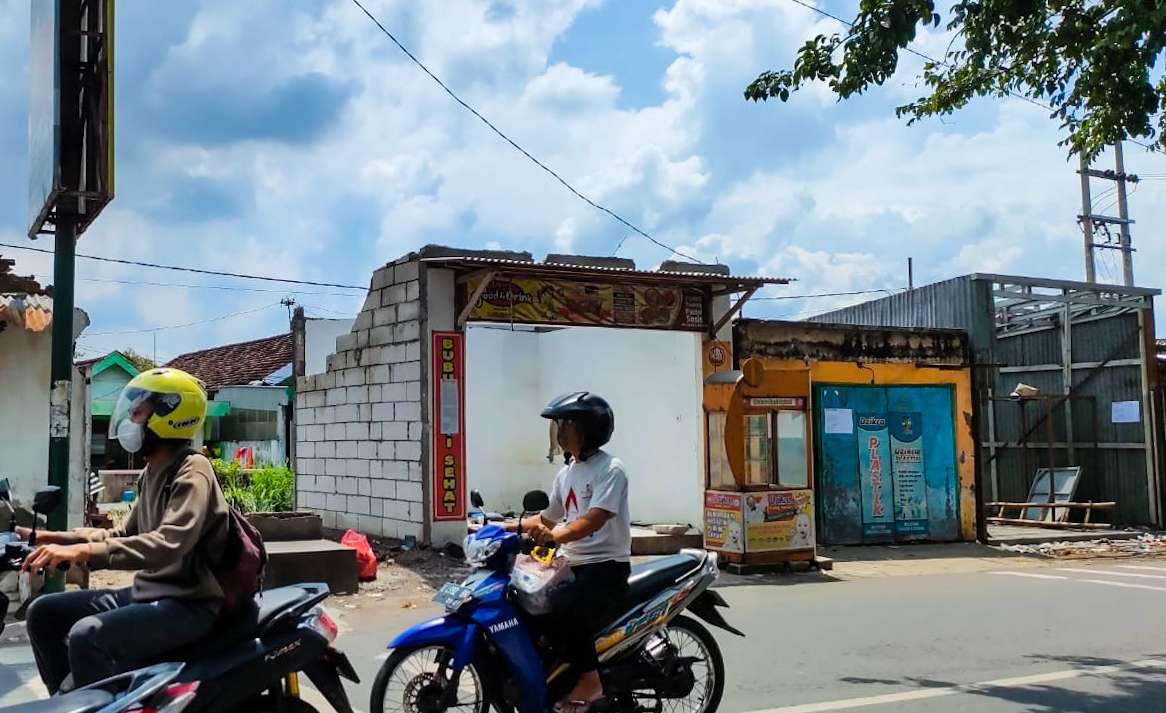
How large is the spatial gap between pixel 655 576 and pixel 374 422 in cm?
899

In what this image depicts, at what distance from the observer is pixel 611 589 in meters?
5.07

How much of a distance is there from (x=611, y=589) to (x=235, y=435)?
27.0 m

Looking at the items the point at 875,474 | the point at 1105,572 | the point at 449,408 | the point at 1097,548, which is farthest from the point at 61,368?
the point at 1097,548

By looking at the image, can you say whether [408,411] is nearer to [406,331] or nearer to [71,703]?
[406,331]

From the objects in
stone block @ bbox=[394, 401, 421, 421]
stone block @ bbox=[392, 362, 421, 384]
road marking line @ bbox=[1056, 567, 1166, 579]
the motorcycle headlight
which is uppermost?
stone block @ bbox=[392, 362, 421, 384]

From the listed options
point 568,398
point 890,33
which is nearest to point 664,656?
point 568,398

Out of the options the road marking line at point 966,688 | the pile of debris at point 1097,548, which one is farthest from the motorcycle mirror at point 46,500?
the pile of debris at point 1097,548

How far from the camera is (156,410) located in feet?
12.3

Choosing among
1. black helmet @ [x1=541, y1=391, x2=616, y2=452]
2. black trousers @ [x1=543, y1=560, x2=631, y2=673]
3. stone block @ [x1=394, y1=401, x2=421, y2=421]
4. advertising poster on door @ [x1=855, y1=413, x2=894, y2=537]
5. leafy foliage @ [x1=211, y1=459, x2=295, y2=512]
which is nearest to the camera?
black trousers @ [x1=543, y1=560, x2=631, y2=673]

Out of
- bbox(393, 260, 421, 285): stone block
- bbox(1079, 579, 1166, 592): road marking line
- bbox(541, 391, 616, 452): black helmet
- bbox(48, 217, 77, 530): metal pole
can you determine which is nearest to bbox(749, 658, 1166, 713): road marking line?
bbox(541, 391, 616, 452): black helmet

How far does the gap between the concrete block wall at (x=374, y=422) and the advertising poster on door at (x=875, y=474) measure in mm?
6751

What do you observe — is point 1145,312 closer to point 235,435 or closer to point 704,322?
point 704,322

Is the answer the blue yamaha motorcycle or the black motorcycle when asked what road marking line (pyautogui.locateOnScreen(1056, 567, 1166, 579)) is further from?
the black motorcycle

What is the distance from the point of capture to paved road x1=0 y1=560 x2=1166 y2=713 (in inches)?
243
